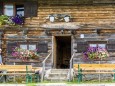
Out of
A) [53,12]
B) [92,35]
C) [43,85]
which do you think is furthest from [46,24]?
[43,85]

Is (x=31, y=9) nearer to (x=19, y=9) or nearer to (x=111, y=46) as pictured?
(x=19, y=9)

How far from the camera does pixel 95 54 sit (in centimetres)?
2859

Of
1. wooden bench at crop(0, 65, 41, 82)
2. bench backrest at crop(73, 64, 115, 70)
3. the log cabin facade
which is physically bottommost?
wooden bench at crop(0, 65, 41, 82)

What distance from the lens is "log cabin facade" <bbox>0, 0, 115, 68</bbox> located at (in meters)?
29.1

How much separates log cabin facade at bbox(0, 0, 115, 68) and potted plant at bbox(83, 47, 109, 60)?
1.13 feet

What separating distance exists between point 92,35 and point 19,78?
16.3ft

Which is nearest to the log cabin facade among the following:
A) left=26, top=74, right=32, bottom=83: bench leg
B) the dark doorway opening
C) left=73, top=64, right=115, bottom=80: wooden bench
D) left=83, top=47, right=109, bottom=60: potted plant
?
left=83, top=47, right=109, bottom=60: potted plant

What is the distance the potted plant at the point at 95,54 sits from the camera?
28578 millimetres

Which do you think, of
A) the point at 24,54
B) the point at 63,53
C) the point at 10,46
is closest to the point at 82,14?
the point at 24,54

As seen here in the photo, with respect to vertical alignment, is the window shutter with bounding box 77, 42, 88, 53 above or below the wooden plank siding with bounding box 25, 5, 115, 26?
below

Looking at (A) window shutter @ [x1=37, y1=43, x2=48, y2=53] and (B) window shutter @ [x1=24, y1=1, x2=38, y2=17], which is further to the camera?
(B) window shutter @ [x1=24, y1=1, x2=38, y2=17]

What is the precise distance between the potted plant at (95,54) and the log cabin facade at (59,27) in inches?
13.5

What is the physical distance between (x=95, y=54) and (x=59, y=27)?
8.83 feet

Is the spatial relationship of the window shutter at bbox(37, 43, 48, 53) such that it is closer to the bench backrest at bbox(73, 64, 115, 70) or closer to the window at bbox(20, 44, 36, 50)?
the window at bbox(20, 44, 36, 50)
